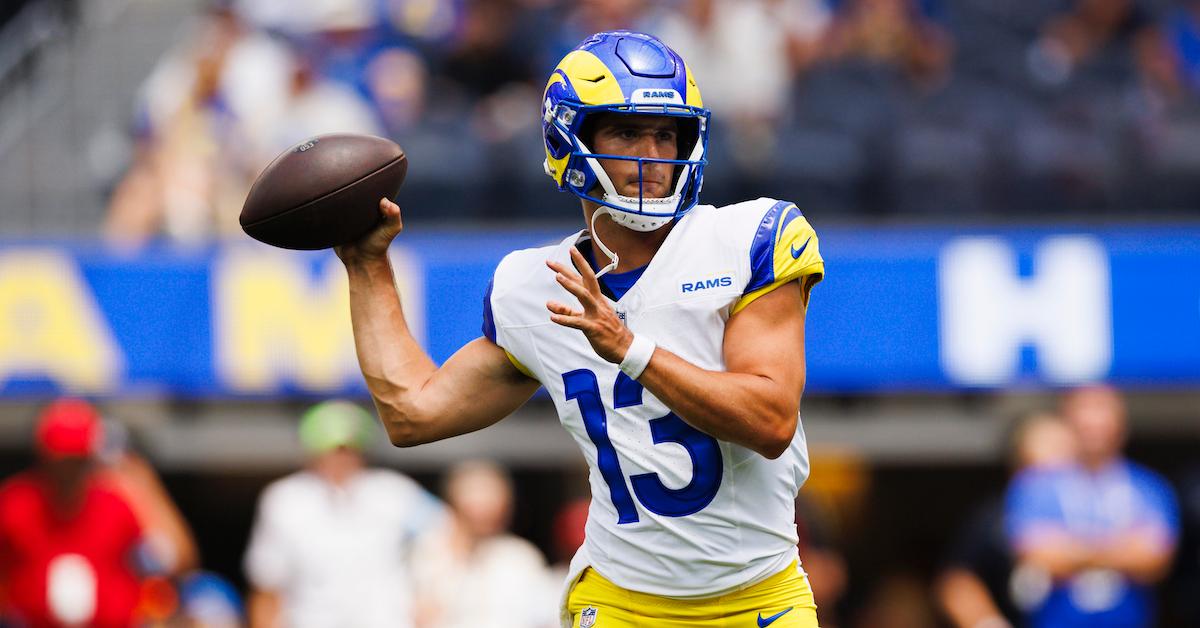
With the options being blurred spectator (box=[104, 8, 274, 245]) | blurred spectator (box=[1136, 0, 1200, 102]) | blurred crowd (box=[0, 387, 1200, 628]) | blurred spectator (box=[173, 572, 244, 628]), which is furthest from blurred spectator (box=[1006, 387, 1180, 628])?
blurred spectator (box=[104, 8, 274, 245])

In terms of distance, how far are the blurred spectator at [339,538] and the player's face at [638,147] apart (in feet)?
14.3

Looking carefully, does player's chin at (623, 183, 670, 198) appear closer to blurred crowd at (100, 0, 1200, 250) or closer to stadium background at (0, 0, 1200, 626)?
stadium background at (0, 0, 1200, 626)

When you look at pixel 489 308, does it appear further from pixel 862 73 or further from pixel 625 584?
pixel 862 73

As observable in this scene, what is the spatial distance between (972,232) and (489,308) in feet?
16.1

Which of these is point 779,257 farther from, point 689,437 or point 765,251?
point 689,437

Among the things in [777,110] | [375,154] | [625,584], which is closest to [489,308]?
[375,154]

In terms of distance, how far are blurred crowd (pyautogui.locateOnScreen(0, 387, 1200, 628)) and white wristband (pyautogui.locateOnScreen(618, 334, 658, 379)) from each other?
3700mm

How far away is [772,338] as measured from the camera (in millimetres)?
3438

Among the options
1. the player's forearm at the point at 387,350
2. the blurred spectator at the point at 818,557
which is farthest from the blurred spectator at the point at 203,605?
the player's forearm at the point at 387,350

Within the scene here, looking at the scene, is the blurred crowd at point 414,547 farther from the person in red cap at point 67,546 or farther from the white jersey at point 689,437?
the white jersey at point 689,437

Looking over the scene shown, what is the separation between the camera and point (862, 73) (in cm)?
987

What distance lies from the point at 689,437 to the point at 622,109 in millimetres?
690

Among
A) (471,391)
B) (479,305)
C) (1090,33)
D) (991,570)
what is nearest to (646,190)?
(471,391)

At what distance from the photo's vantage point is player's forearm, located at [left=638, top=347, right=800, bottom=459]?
324 centimetres
